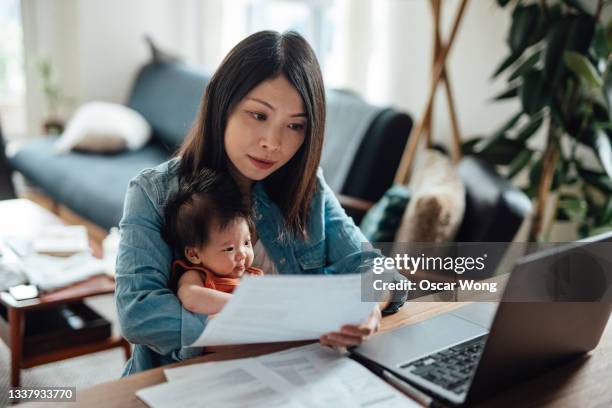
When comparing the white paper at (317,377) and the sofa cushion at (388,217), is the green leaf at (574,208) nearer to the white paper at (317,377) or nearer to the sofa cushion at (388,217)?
the sofa cushion at (388,217)

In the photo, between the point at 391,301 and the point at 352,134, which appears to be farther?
the point at 352,134

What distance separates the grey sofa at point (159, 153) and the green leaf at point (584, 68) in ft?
2.50

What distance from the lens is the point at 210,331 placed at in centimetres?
83

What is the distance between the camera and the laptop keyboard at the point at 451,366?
0.85 meters

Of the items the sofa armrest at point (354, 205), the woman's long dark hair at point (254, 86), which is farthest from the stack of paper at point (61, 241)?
the woman's long dark hair at point (254, 86)

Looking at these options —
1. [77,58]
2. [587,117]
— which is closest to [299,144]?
[587,117]

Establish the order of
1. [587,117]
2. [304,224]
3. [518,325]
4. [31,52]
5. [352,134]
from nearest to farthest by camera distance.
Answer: [518,325] < [304,224] < [587,117] < [352,134] < [31,52]

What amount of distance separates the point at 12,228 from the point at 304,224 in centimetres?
167

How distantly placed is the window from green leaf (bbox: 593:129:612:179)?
3468mm

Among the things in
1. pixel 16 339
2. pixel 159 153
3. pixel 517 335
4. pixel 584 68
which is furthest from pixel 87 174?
pixel 517 335

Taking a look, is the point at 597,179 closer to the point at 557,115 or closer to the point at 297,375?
the point at 557,115

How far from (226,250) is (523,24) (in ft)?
5.29

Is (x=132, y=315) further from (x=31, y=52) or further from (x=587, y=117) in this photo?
(x=31, y=52)
